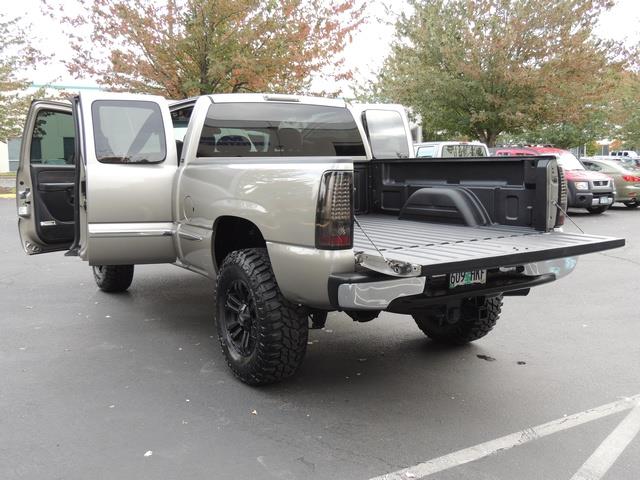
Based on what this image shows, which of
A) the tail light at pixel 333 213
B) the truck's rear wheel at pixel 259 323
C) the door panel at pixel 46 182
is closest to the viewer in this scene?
the tail light at pixel 333 213

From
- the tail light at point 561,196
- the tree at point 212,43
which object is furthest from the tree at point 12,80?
the tail light at point 561,196

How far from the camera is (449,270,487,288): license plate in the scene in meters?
3.75

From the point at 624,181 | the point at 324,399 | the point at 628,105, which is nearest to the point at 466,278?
the point at 324,399

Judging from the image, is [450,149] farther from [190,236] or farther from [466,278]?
[466,278]

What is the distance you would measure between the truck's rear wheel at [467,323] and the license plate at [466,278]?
747 millimetres

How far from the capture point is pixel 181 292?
287 inches

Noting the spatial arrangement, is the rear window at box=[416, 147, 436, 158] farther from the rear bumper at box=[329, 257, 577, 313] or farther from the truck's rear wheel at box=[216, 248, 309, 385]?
the truck's rear wheel at box=[216, 248, 309, 385]

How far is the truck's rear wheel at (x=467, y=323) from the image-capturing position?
15.7 feet

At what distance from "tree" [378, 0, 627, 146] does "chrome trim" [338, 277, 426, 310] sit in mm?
16946

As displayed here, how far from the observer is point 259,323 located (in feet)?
13.0

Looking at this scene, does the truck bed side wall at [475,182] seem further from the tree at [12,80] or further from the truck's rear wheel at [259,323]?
the tree at [12,80]

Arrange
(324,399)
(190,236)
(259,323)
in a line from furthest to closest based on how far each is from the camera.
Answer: (190,236)
(324,399)
(259,323)

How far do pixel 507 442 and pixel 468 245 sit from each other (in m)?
1.17

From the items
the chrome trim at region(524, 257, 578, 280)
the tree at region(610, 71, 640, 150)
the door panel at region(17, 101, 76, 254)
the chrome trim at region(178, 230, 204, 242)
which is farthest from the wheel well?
the tree at region(610, 71, 640, 150)
